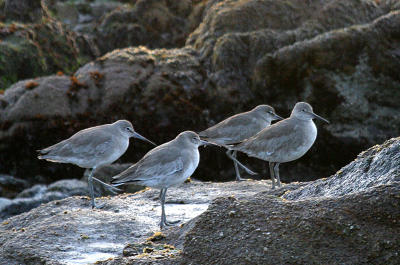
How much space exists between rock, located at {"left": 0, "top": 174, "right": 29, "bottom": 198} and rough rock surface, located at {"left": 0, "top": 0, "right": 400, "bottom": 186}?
1.05ft

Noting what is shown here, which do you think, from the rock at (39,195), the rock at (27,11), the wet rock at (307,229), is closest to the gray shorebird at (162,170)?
the wet rock at (307,229)

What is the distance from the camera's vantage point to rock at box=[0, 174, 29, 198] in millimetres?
16422

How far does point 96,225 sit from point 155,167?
131 centimetres

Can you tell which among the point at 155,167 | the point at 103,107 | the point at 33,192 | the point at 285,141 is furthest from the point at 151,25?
the point at 155,167

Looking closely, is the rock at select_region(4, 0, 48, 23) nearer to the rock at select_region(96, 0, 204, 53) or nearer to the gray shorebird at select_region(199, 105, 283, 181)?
the rock at select_region(96, 0, 204, 53)

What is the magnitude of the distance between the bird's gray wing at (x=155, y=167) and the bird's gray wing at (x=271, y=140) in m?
2.11

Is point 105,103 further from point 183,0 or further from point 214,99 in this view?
point 183,0

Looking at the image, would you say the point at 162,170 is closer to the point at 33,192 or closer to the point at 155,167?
the point at 155,167

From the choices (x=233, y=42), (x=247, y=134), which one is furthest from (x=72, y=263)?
(x=233, y=42)

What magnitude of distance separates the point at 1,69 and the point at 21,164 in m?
6.73

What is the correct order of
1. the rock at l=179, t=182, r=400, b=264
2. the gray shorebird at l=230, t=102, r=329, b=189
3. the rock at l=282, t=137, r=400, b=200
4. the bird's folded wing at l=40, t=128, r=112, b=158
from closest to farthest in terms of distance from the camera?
the rock at l=179, t=182, r=400, b=264 → the rock at l=282, t=137, r=400, b=200 → the gray shorebird at l=230, t=102, r=329, b=189 → the bird's folded wing at l=40, t=128, r=112, b=158

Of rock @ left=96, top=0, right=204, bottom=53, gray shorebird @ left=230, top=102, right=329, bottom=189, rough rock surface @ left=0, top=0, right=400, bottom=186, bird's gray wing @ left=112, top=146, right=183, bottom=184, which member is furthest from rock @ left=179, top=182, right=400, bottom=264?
rock @ left=96, top=0, right=204, bottom=53

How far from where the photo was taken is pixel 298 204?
6.45 metres

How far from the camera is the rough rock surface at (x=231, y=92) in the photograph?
1608 centimetres
